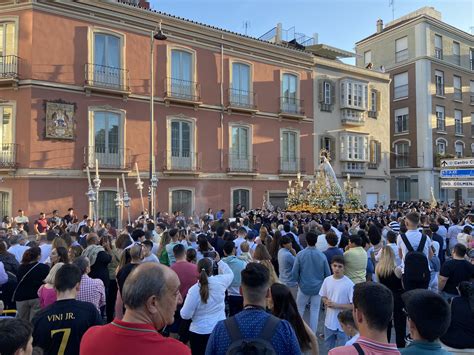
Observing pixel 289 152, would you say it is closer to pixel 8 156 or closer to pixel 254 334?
pixel 8 156

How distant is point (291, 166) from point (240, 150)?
13.9 feet

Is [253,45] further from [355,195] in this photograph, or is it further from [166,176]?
[355,195]

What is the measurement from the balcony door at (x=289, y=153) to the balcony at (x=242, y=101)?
11.4 ft

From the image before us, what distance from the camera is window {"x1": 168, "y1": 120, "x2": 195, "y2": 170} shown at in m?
23.1

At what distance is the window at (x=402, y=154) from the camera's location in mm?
36312

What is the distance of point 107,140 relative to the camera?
20.9m

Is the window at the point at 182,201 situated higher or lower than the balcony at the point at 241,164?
lower

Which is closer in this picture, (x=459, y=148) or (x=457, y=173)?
(x=457, y=173)

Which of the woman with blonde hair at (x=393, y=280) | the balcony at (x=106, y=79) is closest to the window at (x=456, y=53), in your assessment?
the balcony at (x=106, y=79)

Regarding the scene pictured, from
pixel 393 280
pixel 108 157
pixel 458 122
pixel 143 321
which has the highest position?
pixel 458 122

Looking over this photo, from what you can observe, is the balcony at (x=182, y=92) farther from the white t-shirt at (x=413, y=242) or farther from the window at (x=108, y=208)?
the white t-shirt at (x=413, y=242)

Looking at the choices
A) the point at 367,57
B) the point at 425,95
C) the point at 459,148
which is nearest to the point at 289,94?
the point at 425,95

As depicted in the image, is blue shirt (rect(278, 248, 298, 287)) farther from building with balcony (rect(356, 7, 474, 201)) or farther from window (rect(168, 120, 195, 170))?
building with balcony (rect(356, 7, 474, 201))

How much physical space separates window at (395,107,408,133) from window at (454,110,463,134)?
4.91m
